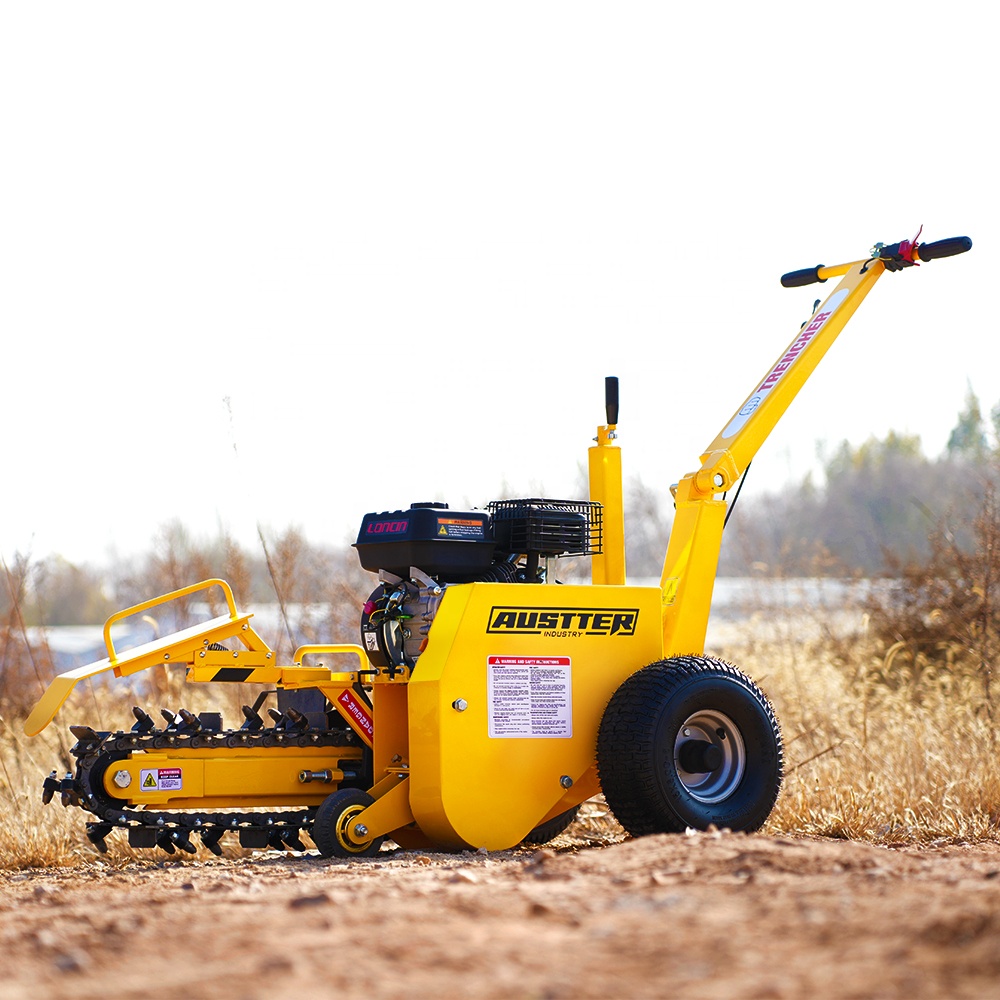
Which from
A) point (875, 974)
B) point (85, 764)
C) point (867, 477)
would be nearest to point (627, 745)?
point (85, 764)

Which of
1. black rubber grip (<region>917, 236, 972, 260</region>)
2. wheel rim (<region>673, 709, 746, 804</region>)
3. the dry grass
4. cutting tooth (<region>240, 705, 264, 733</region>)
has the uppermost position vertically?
black rubber grip (<region>917, 236, 972, 260</region>)

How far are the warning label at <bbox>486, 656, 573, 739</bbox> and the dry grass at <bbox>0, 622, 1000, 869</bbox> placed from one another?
1.30 m

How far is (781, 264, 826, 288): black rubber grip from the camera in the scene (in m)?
8.32

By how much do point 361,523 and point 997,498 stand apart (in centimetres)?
629

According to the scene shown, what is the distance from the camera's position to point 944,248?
7613mm

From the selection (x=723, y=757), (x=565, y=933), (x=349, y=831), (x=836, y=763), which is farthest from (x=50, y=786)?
(x=836, y=763)

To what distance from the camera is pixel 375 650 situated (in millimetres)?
6648

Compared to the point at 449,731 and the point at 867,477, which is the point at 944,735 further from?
the point at 867,477

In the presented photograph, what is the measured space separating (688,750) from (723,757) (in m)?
0.31

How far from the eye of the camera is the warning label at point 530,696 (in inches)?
242

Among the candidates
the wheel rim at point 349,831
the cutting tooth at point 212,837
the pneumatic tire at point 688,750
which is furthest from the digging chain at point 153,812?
the pneumatic tire at point 688,750

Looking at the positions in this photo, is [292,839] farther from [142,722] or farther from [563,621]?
[563,621]

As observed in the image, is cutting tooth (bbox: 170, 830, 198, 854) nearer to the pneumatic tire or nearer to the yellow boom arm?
the pneumatic tire

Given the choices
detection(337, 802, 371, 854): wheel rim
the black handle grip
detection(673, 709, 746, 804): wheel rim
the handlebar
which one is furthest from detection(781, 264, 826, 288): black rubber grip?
detection(337, 802, 371, 854): wheel rim
